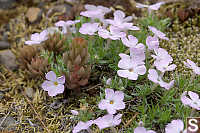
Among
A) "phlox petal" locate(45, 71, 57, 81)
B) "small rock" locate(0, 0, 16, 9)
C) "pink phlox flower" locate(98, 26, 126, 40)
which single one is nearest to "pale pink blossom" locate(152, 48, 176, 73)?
"pink phlox flower" locate(98, 26, 126, 40)

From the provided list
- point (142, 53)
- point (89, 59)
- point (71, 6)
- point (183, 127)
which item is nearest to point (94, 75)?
point (89, 59)

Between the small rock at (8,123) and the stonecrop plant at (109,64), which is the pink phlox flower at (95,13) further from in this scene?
the small rock at (8,123)

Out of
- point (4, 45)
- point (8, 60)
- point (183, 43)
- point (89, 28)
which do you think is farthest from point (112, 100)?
point (4, 45)

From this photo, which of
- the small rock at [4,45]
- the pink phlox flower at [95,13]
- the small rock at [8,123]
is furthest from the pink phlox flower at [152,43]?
the small rock at [4,45]

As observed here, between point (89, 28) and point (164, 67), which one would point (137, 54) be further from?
point (89, 28)

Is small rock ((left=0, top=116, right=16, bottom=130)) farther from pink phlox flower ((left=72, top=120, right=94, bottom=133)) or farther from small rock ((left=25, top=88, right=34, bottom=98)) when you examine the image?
pink phlox flower ((left=72, top=120, right=94, bottom=133))

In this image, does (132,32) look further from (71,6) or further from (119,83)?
(71,6)
